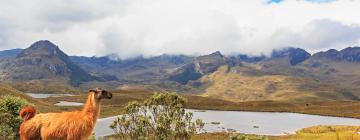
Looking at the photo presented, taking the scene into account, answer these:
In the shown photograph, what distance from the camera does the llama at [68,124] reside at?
40.1 ft

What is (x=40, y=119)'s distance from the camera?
1331 cm

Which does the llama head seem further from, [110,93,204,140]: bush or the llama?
[110,93,204,140]: bush

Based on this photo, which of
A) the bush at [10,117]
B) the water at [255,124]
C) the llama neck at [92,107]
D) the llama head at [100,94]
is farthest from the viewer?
the water at [255,124]

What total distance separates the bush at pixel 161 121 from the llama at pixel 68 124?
550 inches

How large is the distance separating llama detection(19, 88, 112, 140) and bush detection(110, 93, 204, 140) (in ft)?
45.9

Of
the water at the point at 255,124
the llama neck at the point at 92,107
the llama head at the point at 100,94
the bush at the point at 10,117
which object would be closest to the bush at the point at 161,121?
the bush at the point at 10,117

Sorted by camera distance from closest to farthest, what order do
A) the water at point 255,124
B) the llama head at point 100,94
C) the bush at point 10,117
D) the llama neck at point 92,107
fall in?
the llama head at point 100,94, the llama neck at point 92,107, the bush at point 10,117, the water at point 255,124

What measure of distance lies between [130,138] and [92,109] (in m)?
17.3

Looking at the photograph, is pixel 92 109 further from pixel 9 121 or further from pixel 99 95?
pixel 9 121

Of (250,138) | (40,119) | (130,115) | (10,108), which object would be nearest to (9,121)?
(10,108)

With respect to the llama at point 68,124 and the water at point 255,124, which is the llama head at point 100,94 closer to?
the llama at point 68,124

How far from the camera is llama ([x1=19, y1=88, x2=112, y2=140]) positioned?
481 inches

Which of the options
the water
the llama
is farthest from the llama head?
the water

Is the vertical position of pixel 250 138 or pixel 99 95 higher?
pixel 99 95
